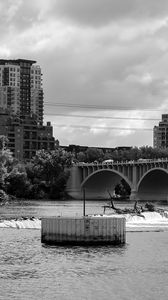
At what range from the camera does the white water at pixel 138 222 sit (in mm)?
84850

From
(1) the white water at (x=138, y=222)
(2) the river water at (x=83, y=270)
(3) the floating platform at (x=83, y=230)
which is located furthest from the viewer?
(1) the white water at (x=138, y=222)

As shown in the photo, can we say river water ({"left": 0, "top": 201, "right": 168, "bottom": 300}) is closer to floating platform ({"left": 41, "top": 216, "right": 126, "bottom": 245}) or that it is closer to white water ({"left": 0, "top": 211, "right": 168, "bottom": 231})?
floating platform ({"left": 41, "top": 216, "right": 126, "bottom": 245})

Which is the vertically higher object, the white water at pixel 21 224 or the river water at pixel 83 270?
the white water at pixel 21 224

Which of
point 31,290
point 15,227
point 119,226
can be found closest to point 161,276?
point 31,290

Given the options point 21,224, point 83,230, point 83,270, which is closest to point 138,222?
point 21,224

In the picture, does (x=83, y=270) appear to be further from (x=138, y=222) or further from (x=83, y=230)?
(x=138, y=222)

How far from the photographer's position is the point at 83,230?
65.4 metres

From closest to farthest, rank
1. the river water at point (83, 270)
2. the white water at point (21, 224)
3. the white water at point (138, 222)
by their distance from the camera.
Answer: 1. the river water at point (83, 270)
2. the white water at point (21, 224)
3. the white water at point (138, 222)

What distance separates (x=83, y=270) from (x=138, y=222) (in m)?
45.0

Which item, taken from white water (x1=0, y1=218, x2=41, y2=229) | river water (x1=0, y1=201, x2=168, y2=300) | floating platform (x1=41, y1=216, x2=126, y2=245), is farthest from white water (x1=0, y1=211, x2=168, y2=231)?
floating platform (x1=41, y1=216, x2=126, y2=245)

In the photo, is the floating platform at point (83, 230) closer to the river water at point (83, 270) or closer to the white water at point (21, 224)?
the river water at point (83, 270)

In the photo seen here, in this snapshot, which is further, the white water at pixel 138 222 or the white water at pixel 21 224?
the white water at pixel 138 222

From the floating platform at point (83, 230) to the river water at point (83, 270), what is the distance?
1.30 metres

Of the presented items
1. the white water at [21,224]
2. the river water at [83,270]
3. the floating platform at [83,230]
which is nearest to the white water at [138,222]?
the white water at [21,224]
